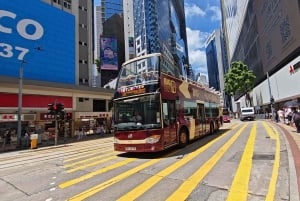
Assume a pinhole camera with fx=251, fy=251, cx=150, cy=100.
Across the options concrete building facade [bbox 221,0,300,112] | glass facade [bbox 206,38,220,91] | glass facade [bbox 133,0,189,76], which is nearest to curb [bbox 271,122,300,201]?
concrete building facade [bbox 221,0,300,112]

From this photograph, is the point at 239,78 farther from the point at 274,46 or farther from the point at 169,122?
the point at 169,122

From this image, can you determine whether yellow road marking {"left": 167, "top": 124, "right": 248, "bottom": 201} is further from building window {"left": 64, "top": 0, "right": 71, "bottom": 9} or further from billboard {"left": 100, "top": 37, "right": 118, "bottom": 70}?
billboard {"left": 100, "top": 37, "right": 118, "bottom": 70}

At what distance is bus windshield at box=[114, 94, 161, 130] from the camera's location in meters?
10.2

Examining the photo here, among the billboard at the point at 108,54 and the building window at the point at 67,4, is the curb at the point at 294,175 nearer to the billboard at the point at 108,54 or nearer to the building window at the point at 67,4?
the building window at the point at 67,4

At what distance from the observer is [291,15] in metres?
30.0

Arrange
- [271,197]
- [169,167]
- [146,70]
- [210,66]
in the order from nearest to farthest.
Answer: [271,197], [169,167], [146,70], [210,66]

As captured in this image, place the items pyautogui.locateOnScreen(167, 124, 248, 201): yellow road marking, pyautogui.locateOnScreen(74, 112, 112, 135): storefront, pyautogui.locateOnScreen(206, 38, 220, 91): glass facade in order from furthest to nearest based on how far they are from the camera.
Result: pyautogui.locateOnScreen(206, 38, 220, 91): glass facade → pyautogui.locateOnScreen(74, 112, 112, 135): storefront → pyautogui.locateOnScreen(167, 124, 248, 201): yellow road marking

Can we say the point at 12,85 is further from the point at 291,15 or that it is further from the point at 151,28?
the point at 151,28

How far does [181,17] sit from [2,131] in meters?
147

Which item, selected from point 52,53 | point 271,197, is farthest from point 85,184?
point 52,53

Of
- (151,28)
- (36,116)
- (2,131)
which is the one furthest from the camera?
(151,28)

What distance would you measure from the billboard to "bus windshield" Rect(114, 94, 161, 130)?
44.7 meters

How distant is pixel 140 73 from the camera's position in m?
11.2

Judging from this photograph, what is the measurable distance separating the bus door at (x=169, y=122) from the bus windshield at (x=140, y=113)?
473mm
